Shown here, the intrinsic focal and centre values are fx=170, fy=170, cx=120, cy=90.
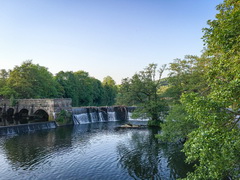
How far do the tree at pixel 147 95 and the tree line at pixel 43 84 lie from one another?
84.5ft

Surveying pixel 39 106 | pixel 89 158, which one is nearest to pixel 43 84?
pixel 39 106

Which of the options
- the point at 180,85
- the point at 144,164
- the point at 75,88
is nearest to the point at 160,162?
the point at 144,164

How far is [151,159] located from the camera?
16188mm

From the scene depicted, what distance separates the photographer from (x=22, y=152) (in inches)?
722

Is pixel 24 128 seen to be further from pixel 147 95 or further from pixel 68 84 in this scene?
pixel 68 84

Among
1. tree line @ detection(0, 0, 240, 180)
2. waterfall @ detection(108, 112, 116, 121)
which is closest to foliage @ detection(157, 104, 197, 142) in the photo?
tree line @ detection(0, 0, 240, 180)

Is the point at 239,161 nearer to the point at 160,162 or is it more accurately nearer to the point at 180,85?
the point at 160,162

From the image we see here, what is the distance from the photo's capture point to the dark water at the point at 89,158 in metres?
13.4

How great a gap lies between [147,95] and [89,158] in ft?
61.5

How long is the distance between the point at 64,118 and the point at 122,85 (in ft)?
44.8

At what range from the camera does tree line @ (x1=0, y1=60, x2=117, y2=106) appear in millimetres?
41969

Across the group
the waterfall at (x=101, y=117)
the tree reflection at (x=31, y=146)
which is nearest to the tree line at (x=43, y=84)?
the waterfall at (x=101, y=117)

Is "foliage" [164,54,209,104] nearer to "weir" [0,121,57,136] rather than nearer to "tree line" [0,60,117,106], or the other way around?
"weir" [0,121,57,136]

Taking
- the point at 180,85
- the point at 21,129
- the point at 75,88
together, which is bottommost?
the point at 21,129
